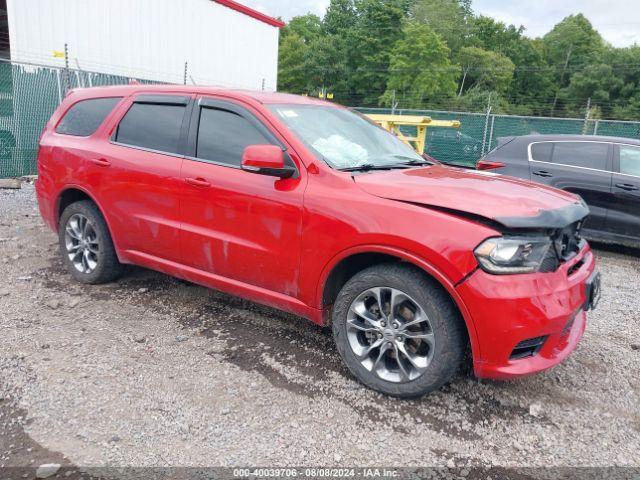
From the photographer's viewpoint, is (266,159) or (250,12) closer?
(266,159)

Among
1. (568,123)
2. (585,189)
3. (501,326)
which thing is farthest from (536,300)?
(568,123)

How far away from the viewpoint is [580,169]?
6871mm

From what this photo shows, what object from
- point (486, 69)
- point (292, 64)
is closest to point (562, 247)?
point (292, 64)

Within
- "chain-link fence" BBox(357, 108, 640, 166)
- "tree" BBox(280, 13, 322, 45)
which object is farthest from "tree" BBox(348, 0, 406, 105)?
"chain-link fence" BBox(357, 108, 640, 166)

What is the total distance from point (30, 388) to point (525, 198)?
307cm

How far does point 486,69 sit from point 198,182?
72.0 metres

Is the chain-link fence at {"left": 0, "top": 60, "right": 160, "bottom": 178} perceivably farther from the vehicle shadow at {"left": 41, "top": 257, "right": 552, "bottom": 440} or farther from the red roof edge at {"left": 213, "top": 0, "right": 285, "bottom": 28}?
the red roof edge at {"left": 213, "top": 0, "right": 285, "bottom": 28}

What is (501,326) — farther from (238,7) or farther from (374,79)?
(374,79)

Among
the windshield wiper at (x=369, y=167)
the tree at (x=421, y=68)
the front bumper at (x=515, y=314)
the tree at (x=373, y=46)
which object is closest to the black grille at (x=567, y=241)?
the front bumper at (x=515, y=314)

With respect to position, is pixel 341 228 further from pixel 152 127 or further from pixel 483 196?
pixel 152 127

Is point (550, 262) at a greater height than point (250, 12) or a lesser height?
lesser

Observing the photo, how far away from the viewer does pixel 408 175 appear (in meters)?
3.30

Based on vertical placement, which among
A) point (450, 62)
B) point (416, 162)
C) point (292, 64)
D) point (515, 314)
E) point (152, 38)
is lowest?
point (515, 314)

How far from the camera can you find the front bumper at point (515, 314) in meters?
2.61
